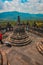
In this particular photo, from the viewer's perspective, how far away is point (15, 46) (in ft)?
67.6

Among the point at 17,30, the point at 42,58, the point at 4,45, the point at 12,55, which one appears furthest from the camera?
the point at 17,30

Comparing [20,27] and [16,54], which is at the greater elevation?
[20,27]

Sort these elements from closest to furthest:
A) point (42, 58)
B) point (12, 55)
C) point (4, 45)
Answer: point (42, 58)
point (12, 55)
point (4, 45)

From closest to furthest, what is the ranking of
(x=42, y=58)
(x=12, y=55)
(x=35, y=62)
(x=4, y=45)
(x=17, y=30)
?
(x=35, y=62) < (x=42, y=58) < (x=12, y=55) < (x=4, y=45) < (x=17, y=30)

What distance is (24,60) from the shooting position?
1471 centimetres

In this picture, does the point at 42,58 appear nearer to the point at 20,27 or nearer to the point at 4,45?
the point at 4,45

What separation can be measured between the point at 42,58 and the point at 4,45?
8.02 metres

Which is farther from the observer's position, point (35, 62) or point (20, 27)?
point (20, 27)

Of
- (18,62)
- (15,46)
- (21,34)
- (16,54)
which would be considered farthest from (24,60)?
(21,34)

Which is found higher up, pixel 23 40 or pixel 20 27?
pixel 20 27

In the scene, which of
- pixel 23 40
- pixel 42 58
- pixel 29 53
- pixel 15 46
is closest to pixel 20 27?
pixel 23 40

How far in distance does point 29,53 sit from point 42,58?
8.31 ft

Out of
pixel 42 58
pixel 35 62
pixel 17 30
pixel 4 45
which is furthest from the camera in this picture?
pixel 17 30

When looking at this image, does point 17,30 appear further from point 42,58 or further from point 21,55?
point 42,58
